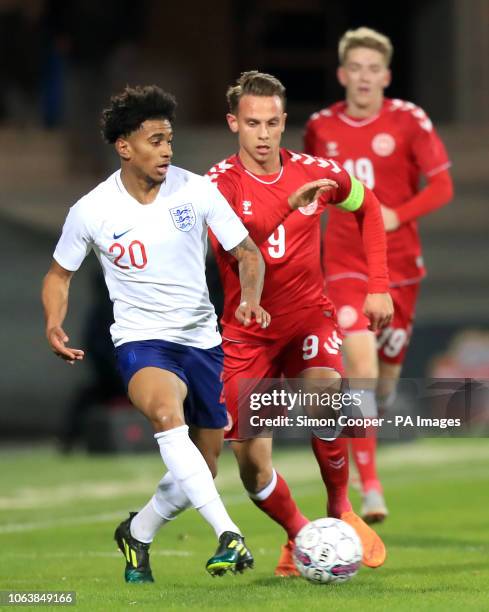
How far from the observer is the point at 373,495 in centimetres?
933

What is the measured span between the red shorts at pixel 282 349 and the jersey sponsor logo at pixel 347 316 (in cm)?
200

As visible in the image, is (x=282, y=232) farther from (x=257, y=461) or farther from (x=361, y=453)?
(x=361, y=453)

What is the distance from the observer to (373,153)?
949 centimetres

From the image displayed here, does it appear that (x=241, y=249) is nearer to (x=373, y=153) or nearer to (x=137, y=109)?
(x=137, y=109)

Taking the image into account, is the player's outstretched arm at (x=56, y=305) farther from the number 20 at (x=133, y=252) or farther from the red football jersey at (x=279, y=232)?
the red football jersey at (x=279, y=232)

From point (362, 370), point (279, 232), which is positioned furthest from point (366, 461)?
Result: point (279, 232)

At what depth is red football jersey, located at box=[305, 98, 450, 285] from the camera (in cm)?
950

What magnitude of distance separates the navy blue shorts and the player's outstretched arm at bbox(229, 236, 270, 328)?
27 centimetres

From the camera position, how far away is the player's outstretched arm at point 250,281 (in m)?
6.72

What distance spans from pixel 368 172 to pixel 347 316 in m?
0.84

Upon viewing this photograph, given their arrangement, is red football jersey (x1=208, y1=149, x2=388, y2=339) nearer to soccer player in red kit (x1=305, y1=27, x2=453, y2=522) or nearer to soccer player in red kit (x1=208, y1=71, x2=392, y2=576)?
soccer player in red kit (x1=208, y1=71, x2=392, y2=576)

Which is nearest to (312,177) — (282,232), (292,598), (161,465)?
(282,232)

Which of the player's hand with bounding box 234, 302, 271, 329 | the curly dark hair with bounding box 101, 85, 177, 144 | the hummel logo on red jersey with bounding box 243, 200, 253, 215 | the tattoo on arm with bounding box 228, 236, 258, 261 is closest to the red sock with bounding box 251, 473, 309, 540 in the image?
the player's hand with bounding box 234, 302, 271, 329

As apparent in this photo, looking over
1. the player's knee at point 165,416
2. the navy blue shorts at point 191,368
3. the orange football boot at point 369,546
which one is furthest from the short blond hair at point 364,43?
the player's knee at point 165,416
